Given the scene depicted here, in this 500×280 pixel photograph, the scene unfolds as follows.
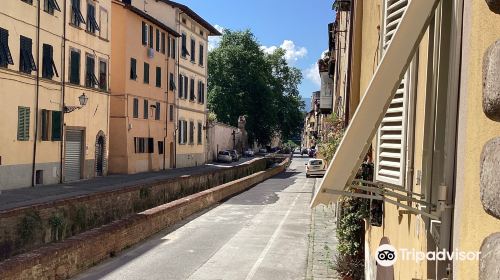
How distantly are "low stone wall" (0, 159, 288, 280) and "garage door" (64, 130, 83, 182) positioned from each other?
10.3 metres

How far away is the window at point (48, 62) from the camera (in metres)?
24.6

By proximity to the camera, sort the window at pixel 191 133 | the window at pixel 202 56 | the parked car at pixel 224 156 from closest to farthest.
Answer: the window at pixel 191 133 → the window at pixel 202 56 → the parked car at pixel 224 156

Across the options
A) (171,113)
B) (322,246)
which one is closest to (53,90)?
(322,246)

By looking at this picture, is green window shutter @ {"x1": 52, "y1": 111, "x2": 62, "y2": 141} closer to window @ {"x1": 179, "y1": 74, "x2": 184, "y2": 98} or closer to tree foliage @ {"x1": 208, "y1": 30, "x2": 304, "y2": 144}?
window @ {"x1": 179, "y1": 74, "x2": 184, "y2": 98}

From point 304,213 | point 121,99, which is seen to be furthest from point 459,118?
point 121,99

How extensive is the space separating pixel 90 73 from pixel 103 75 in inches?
73.2

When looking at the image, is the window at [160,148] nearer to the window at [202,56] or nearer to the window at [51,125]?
the window at [202,56]

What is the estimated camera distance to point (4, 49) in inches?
837

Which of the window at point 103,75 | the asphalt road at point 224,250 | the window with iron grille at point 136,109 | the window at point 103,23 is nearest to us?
the asphalt road at point 224,250

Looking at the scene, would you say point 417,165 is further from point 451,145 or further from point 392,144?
point 451,145

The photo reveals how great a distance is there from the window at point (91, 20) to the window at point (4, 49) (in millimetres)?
8110

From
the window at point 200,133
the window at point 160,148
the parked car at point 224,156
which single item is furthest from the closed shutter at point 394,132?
the parked car at point 224,156

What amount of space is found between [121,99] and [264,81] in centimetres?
3424

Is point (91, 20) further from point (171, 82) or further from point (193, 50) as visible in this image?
point (193, 50)
